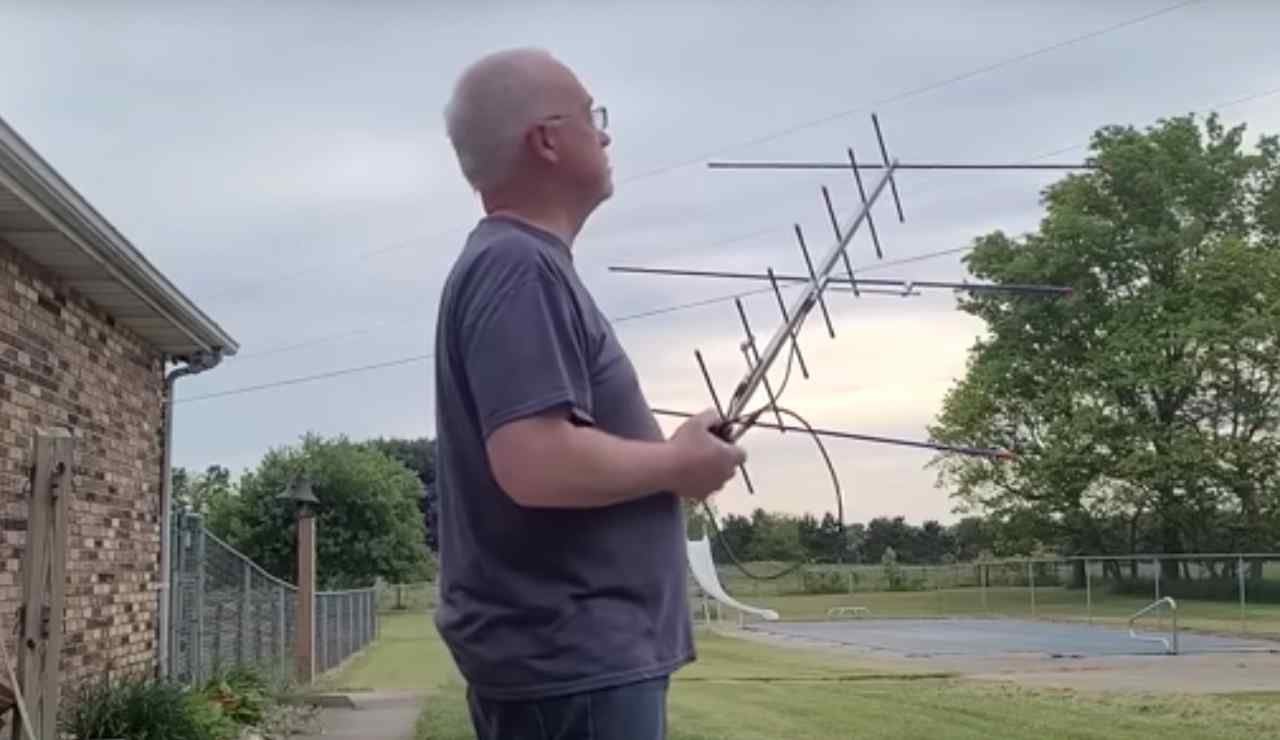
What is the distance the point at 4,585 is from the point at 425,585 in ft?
80.3

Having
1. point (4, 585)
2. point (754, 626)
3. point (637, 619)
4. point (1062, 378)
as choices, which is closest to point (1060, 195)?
point (1062, 378)

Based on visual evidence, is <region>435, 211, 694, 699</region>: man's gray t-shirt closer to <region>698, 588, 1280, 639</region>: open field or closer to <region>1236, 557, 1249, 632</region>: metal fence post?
<region>698, 588, 1280, 639</region>: open field

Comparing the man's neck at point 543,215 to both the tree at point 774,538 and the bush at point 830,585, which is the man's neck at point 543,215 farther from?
the bush at point 830,585

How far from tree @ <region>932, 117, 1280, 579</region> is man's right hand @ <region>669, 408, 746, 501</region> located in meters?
31.5

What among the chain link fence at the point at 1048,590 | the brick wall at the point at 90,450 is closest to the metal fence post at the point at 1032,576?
the chain link fence at the point at 1048,590

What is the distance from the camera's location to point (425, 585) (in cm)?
3019

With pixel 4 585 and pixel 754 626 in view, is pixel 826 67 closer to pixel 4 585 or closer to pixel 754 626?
pixel 4 585

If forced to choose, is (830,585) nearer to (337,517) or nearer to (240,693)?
(337,517)

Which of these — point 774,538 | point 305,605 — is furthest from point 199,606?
point 774,538

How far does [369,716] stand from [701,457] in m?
9.87

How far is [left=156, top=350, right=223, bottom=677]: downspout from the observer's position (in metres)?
9.04

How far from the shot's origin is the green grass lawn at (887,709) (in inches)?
376

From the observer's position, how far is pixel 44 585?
16.5 feet

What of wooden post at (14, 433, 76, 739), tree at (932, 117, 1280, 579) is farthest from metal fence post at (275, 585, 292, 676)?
tree at (932, 117, 1280, 579)
